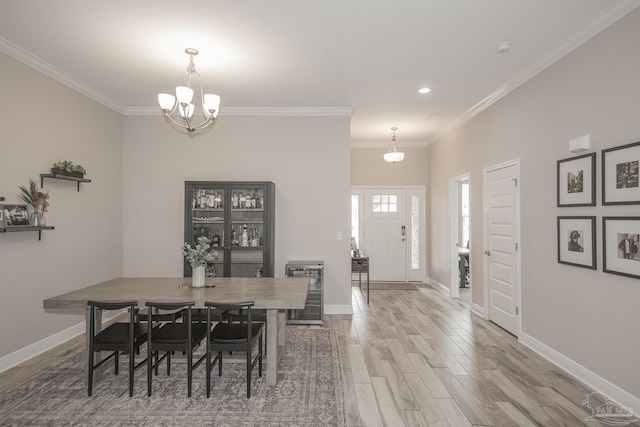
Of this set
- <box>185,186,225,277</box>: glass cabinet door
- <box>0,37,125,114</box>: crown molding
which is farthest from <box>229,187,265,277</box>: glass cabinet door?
<box>0,37,125,114</box>: crown molding

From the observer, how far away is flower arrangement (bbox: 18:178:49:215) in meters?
3.40

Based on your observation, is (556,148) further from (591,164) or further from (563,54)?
(563,54)

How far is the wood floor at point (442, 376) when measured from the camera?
2492mm

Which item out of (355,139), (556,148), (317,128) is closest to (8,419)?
(317,128)

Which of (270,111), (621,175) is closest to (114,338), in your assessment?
(270,111)

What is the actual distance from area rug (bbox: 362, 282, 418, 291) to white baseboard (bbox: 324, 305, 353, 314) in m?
1.84

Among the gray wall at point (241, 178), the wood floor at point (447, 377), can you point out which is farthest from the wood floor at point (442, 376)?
the gray wall at point (241, 178)

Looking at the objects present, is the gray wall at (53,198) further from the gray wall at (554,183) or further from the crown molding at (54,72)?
the gray wall at (554,183)

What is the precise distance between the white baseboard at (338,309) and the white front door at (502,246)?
76.3 inches

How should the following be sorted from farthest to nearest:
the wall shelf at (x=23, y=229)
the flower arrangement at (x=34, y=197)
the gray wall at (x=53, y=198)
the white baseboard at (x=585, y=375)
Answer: the flower arrangement at (x=34, y=197), the gray wall at (x=53, y=198), the wall shelf at (x=23, y=229), the white baseboard at (x=585, y=375)

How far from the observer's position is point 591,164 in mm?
2893

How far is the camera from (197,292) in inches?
115

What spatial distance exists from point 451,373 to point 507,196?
2.30m

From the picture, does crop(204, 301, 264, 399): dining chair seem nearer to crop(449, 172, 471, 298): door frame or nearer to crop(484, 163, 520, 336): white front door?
crop(484, 163, 520, 336): white front door
